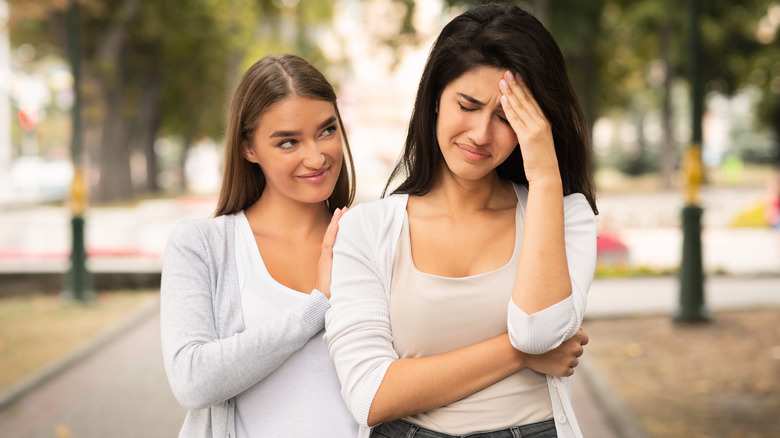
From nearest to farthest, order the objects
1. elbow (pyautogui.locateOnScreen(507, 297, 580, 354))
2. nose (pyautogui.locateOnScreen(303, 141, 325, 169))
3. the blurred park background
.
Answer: elbow (pyautogui.locateOnScreen(507, 297, 580, 354)) < nose (pyautogui.locateOnScreen(303, 141, 325, 169)) < the blurred park background

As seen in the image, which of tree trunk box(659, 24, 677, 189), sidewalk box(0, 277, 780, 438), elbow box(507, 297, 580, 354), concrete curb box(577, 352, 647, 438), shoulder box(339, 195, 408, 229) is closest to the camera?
elbow box(507, 297, 580, 354)

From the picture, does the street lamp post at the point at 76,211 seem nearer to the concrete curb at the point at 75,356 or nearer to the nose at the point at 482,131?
the concrete curb at the point at 75,356

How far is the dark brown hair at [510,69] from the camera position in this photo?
82.7 inches

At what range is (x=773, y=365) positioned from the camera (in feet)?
25.1

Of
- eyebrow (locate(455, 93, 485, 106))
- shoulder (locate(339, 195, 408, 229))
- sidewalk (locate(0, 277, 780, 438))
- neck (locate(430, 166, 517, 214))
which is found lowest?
sidewalk (locate(0, 277, 780, 438))

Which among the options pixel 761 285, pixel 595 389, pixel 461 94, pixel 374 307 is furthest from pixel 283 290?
pixel 761 285

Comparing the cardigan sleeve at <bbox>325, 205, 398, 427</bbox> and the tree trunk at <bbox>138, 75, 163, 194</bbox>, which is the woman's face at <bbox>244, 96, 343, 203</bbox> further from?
the tree trunk at <bbox>138, 75, 163, 194</bbox>

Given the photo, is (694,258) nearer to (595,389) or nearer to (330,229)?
(595,389)

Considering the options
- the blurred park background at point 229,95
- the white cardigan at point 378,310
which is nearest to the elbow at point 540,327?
the white cardigan at point 378,310

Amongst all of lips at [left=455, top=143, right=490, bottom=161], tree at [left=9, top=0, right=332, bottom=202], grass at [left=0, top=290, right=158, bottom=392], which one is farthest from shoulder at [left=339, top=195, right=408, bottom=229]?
tree at [left=9, top=0, right=332, bottom=202]

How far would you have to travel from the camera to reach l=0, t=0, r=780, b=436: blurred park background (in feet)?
38.4

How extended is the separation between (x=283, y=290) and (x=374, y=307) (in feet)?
1.46

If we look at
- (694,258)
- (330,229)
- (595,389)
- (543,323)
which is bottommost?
(595,389)

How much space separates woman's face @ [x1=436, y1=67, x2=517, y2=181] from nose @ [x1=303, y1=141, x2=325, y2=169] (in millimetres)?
438
